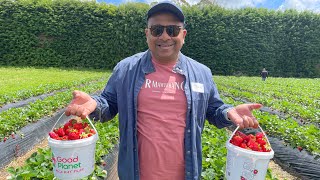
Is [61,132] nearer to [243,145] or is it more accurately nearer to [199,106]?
[199,106]

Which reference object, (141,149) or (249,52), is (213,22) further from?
(141,149)

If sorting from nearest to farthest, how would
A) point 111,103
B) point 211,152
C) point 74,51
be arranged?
point 111,103
point 211,152
point 74,51

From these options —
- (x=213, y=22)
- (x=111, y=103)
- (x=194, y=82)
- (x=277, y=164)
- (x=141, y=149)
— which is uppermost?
(x=213, y=22)

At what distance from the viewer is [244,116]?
76.7 inches

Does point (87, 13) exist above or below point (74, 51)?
above

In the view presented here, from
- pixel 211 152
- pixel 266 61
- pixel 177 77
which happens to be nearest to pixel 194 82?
pixel 177 77

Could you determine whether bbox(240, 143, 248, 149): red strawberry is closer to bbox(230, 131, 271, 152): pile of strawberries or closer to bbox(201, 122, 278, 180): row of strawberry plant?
bbox(230, 131, 271, 152): pile of strawberries

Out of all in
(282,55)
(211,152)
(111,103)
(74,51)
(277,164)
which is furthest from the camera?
(282,55)

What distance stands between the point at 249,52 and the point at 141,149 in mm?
23756

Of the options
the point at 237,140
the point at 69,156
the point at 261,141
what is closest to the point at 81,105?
the point at 69,156

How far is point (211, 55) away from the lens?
2392 cm

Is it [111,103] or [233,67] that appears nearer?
[111,103]

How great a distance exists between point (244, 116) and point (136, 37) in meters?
22.0

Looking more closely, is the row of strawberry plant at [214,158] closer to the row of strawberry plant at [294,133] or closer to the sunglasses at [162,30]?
the row of strawberry plant at [294,133]
